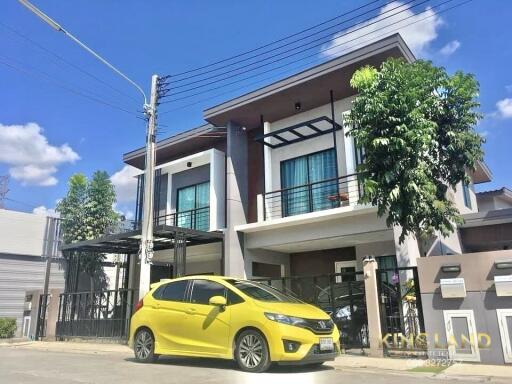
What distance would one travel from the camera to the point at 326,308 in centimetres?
1131

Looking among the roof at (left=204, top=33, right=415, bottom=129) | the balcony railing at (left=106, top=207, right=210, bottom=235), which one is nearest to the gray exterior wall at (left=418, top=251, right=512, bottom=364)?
the roof at (left=204, top=33, right=415, bottom=129)

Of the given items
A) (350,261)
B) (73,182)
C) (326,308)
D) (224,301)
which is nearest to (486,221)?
(350,261)

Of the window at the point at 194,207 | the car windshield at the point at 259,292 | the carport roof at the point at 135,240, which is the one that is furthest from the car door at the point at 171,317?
the window at the point at 194,207

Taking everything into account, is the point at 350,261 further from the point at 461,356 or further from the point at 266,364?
the point at 266,364

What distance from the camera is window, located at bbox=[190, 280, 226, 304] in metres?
8.83

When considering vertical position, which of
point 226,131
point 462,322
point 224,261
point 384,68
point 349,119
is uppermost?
point 226,131

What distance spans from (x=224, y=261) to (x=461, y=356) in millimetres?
8389

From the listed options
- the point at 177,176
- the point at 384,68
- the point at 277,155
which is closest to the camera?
the point at 384,68

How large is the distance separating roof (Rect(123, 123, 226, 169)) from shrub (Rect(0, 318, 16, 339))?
307 inches

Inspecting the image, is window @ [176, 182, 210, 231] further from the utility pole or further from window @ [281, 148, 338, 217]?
the utility pole

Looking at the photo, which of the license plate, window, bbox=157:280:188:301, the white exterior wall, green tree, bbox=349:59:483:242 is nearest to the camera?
the license plate

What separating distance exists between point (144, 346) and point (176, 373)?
73.2 inches

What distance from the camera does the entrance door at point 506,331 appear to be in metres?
8.32

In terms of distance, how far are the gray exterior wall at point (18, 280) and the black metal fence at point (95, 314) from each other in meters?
4.94
